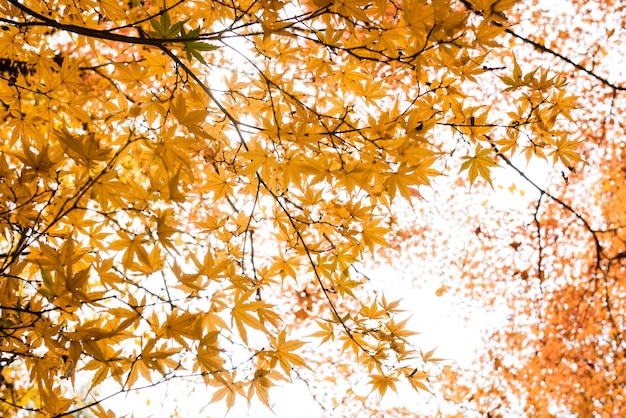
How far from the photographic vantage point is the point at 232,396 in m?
1.16

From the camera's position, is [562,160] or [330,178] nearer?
[330,178]

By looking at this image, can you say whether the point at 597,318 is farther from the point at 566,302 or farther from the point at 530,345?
the point at 530,345

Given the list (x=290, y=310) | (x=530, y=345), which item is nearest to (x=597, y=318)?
(x=530, y=345)

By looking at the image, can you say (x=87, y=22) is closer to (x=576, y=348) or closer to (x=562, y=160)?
(x=562, y=160)

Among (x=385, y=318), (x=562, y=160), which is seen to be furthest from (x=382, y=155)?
(x=562, y=160)

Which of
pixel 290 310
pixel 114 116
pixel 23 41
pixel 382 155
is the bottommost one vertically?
pixel 382 155

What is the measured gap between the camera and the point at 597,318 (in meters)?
5.76

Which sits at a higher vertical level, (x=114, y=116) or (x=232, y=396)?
(x=114, y=116)

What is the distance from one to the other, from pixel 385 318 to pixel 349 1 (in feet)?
3.18

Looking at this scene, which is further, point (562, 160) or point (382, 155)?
point (562, 160)

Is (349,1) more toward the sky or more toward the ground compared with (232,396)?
more toward the sky

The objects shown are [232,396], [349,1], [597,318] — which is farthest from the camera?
[597,318]

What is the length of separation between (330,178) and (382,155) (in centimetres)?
16

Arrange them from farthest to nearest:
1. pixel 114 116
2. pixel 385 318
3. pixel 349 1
A: pixel 114 116
pixel 385 318
pixel 349 1
